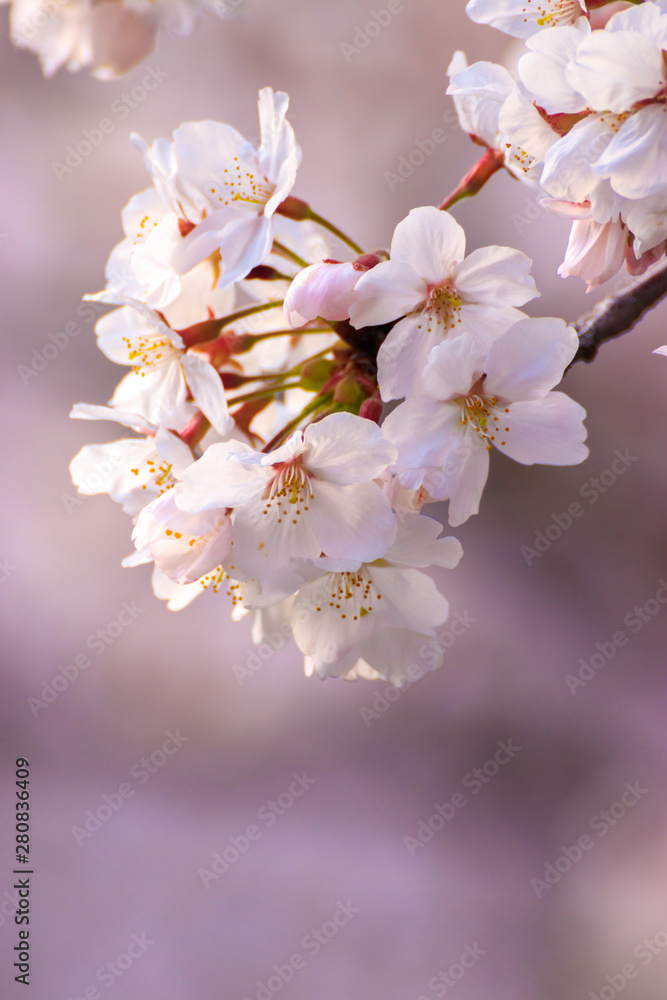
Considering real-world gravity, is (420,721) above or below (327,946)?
above

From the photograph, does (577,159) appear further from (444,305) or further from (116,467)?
(116,467)

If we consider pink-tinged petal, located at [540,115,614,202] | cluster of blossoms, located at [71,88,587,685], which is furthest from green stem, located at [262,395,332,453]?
pink-tinged petal, located at [540,115,614,202]

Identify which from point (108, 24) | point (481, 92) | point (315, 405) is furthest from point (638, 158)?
point (108, 24)

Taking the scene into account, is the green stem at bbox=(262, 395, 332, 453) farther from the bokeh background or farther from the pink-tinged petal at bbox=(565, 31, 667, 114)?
the bokeh background

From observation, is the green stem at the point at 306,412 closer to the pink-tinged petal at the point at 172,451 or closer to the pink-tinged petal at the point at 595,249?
the pink-tinged petal at the point at 172,451

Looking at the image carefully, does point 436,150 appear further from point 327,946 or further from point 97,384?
point 327,946

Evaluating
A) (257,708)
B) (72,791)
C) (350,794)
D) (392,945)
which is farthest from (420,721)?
(72,791)
